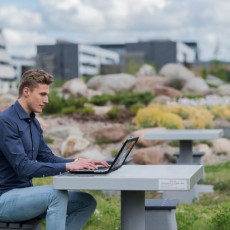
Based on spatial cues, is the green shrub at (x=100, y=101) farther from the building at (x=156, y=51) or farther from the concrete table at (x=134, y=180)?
the building at (x=156, y=51)

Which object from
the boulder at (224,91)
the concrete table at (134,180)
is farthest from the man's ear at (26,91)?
the boulder at (224,91)

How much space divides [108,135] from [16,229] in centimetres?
1282

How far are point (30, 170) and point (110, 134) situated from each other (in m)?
12.9

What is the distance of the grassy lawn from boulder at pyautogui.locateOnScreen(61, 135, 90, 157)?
462cm

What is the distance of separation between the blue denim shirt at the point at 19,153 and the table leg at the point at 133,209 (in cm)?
61

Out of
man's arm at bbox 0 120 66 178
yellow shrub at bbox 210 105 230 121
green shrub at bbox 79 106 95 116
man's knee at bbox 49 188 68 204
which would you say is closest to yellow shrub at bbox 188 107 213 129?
yellow shrub at bbox 210 105 230 121

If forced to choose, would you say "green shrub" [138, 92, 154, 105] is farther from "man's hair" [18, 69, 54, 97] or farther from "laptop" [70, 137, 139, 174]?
"man's hair" [18, 69, 54, 97]

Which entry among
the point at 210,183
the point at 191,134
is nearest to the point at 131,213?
the point at 191,134

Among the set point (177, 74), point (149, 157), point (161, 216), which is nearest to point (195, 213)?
point (161, 216)

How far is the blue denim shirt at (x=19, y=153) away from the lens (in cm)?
489

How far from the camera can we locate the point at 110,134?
17.8 metres

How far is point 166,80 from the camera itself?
36.4m

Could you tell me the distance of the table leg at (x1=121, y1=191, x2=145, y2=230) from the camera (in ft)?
17.1

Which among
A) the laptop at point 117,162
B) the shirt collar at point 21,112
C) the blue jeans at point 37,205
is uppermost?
the shirt collar at point 21,112
